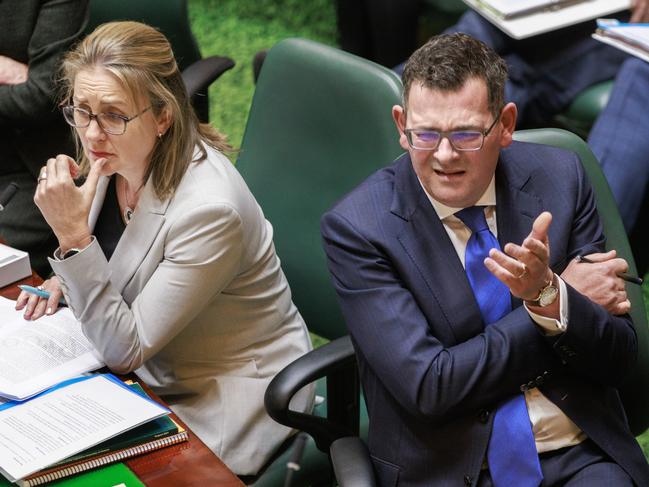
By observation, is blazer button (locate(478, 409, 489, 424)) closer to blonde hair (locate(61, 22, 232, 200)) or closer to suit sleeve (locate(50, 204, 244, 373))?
suit sleeve (locate(50, 204, 244, 373))

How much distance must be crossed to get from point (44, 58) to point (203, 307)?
115cm

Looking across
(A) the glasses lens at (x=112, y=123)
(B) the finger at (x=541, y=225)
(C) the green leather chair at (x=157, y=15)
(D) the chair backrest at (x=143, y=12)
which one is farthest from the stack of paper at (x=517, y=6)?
(B) the finger at (x=541, y=225)

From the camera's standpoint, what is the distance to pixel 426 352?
1894 millimetres

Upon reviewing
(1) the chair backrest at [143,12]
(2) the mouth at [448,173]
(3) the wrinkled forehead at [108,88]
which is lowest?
(1) the chair backrest at [143,12]

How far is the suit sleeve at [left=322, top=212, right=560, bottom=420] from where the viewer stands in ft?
6.16

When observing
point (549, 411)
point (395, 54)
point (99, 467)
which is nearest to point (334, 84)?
point (549, 411)

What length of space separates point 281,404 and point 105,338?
36 centimetres

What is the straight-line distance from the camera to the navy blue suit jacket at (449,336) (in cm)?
189

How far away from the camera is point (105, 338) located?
2.04 m

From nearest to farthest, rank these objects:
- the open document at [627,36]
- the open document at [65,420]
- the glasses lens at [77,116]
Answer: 1. the open document at [65,420]
2. the glasses lens at [77,116]
3. the open document at [627,36]

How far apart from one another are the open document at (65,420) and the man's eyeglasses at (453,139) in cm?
65

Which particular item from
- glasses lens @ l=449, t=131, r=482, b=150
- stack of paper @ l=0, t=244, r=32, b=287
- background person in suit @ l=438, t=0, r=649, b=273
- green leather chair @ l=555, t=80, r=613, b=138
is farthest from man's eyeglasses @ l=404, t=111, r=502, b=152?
green leather chair @ l=555, t=80, r=613, b=138

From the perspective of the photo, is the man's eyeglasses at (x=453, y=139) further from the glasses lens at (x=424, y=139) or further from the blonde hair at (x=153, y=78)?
the blonde hair at (x=153, y=78)

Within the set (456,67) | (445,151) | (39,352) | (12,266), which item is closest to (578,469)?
(445,151)
